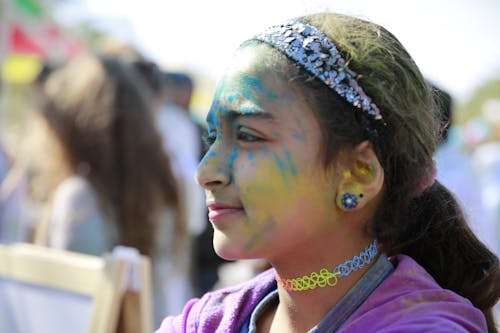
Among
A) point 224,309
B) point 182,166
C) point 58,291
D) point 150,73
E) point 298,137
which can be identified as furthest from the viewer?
point 182,166

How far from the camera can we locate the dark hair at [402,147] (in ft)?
4.82

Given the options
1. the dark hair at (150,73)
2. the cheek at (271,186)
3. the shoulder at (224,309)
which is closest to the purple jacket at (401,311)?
the shoulder at (224,309)

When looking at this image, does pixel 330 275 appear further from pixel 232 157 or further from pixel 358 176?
pixel 232 157

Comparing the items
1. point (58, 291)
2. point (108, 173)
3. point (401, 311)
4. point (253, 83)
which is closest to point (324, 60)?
point (253, 83)

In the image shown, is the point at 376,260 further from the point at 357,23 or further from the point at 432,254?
the point at 357,23

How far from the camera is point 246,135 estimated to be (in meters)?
1.47

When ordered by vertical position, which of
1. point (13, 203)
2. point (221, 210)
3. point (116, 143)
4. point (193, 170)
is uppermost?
point (221, 210)

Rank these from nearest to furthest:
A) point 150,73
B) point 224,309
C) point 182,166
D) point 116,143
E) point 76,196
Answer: point 224,309
point 76,196
point 116,143
point 150,73
point 182,166

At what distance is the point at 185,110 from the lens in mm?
4832

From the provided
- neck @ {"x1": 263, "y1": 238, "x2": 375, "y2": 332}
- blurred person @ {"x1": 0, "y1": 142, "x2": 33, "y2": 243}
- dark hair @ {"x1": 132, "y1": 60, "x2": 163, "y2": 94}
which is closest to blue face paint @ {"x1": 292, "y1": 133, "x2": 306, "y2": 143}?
neck @ {"x1": 263, "y1": 238, "x2": 375, "y2": 332}

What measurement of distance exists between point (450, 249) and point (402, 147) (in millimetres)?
295

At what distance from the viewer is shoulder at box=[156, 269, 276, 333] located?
5.28ft

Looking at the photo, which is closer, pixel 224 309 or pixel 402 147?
pixel 402 147

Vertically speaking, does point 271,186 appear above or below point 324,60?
below
